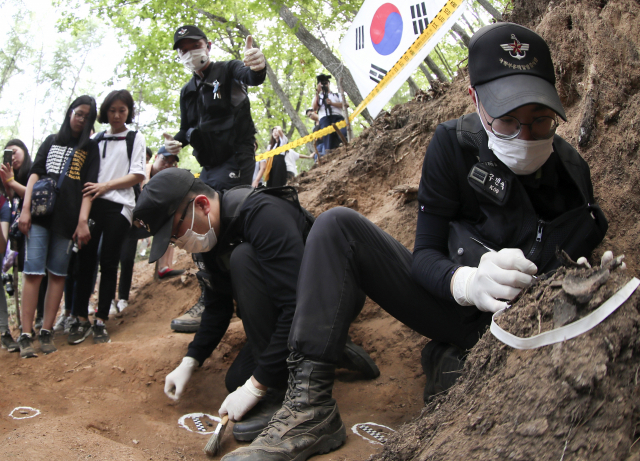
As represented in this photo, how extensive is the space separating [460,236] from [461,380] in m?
0.67

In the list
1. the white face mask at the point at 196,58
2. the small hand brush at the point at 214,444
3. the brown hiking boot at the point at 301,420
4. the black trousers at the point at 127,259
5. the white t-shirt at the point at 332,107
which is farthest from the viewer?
the white t-shirt at the point at 332,107

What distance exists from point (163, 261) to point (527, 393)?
18.0 feet

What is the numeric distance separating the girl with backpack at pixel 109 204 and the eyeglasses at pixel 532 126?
11.5 ft

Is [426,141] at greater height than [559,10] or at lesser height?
lesser

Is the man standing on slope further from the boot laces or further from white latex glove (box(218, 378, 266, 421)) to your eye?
the boot laces

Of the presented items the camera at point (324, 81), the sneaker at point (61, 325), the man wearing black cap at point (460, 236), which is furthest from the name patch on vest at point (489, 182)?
the camera at point (324, 81)

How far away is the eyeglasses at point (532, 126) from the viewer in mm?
1717

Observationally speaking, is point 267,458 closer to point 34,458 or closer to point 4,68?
point 34,458

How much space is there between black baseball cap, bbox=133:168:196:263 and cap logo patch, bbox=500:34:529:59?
1.74 m

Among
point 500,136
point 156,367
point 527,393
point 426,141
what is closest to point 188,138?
point 156,367

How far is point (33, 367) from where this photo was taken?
343 centimetres

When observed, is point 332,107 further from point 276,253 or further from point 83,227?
point 276,253

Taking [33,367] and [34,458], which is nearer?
[34,458]

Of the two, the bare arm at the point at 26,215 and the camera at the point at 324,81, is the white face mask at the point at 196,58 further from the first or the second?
the camera at the point at 324,81
